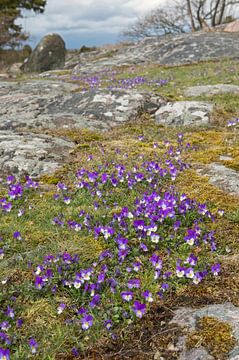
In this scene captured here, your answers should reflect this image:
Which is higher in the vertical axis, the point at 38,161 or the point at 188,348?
the point at 38,161

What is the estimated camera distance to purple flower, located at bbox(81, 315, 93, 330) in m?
3.21

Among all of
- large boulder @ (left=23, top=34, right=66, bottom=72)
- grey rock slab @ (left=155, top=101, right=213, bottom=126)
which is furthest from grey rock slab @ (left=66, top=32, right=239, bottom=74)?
grey rock slab @ (left=155, top=101, right=213, bottom=126)

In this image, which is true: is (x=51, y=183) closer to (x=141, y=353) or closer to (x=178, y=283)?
(x=178, y=283)

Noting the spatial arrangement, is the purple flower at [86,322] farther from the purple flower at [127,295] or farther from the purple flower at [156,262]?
the purple flower at [156,262]

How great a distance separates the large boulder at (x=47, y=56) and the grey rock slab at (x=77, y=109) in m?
17.9

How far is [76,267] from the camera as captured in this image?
3979 millimetres

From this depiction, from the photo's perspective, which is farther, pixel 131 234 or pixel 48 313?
pixel 131 234

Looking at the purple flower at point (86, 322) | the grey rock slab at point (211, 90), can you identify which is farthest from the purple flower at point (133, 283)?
the grey rock slab at point (211, 90)

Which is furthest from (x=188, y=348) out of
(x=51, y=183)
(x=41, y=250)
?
(x=51, y=183)

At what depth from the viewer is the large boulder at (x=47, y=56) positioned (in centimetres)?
2819

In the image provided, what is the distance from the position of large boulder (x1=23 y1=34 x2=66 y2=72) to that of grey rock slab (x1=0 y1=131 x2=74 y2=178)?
867 inches

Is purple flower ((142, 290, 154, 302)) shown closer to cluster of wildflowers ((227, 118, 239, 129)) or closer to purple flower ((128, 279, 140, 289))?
purple flower ((128, 279, 140, 289))

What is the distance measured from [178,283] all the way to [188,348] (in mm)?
860

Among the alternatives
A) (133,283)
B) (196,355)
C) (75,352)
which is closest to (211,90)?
(133,283)
